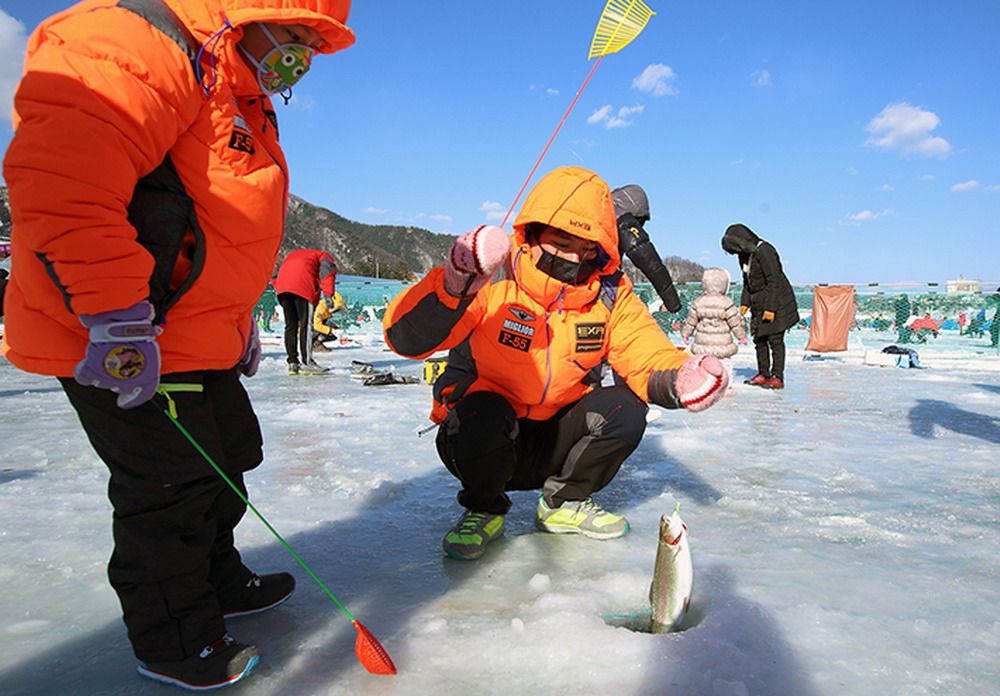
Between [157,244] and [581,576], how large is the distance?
1.45 meters

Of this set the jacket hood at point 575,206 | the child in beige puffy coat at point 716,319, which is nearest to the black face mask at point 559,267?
the jacket hood at point 575,206

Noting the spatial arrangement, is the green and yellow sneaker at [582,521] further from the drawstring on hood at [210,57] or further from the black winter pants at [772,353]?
the black winter pants at [772,353]

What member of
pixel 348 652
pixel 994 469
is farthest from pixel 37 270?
pixel 994 469

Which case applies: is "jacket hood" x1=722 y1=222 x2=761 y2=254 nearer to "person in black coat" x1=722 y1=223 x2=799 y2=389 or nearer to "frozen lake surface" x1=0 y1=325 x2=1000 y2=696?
"person in black coat" x1=722 y1=223 x2=799 y2=389

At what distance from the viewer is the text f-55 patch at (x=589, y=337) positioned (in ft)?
7.65

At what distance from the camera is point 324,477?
10.0 feet

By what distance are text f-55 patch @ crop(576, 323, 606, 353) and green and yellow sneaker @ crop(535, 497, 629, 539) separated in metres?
0.58

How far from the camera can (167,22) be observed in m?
1.31

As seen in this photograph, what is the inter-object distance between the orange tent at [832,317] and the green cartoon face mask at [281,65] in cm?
1200

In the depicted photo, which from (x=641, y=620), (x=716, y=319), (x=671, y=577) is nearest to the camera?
(x=671, y=577)

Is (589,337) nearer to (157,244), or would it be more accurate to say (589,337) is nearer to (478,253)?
(478,253)

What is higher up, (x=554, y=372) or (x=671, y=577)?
(x=554, y=372)

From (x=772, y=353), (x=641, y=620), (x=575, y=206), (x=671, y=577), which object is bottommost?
(x=641, y=620)

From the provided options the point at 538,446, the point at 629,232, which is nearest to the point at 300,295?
the point at 629,232
